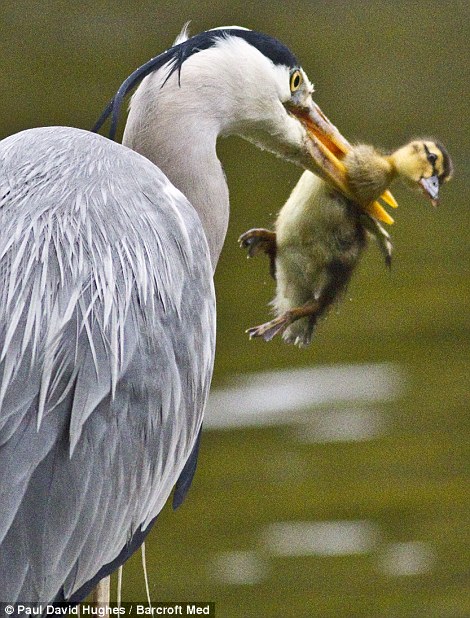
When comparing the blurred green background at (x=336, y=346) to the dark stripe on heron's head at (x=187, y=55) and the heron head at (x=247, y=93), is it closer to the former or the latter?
the heron head at (x=247, y=93)

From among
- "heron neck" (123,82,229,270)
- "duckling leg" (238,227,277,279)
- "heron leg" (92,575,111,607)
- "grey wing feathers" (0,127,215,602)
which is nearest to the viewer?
"grey wing feathers" (0,127,215,602)

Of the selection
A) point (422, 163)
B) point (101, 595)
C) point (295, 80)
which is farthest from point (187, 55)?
point (101, 595)

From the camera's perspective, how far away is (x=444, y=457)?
540cm

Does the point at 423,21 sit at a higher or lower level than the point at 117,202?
higher

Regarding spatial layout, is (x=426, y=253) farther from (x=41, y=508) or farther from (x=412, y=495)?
(x=41, y=508)

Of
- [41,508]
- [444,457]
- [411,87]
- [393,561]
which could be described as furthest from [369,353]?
→ [41,508]

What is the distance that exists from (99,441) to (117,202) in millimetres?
463

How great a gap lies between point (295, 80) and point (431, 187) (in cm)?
38

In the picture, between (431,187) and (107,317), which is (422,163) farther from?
(107,317)

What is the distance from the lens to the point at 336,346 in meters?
6.42

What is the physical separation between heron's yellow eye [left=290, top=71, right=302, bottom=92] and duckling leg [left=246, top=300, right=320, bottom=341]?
477mm

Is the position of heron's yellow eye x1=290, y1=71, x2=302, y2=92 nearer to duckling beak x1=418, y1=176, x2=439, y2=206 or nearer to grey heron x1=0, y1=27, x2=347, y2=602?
grey heron x1=0, y1=27, x2=347, y2=602

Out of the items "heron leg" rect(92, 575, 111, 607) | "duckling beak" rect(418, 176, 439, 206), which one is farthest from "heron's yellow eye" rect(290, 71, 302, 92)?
"heron leg" rect(92, 575, 111, 607)

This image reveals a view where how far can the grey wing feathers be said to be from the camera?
2535 millimetres
